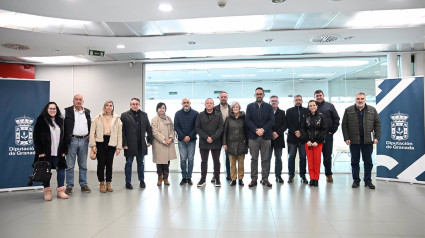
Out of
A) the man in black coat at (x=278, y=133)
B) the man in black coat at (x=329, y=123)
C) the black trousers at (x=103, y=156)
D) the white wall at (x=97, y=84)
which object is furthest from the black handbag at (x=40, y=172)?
the man in black coat at (x=329, y=123)

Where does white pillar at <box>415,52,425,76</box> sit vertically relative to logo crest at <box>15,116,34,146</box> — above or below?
above

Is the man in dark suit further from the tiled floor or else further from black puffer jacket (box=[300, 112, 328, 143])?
black puffer jacket (box=[300, 112, 328, 143])

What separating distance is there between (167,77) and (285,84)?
3.28 meters

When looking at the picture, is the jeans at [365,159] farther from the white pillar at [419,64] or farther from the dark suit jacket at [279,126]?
the white pillar at [419,64]

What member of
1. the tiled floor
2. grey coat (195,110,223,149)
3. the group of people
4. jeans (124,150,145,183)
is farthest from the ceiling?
the tiled floor

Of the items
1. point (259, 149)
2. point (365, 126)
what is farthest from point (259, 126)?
point (365, 126)

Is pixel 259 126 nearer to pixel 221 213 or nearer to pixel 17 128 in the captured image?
Answer: pixel 221 213

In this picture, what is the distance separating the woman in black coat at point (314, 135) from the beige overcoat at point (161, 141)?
2.51 m

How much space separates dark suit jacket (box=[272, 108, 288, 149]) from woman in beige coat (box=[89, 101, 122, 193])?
2.89 metres

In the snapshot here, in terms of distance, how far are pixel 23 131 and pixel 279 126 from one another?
185 inches

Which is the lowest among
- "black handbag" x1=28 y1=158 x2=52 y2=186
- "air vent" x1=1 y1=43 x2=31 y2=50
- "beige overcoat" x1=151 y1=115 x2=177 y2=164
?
"black handbag" x1=28 y1=158 x2=52 y2=186

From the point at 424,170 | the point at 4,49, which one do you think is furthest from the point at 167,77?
the point at 424,170

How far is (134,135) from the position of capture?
5.38m

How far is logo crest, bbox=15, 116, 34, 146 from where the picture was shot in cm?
528
